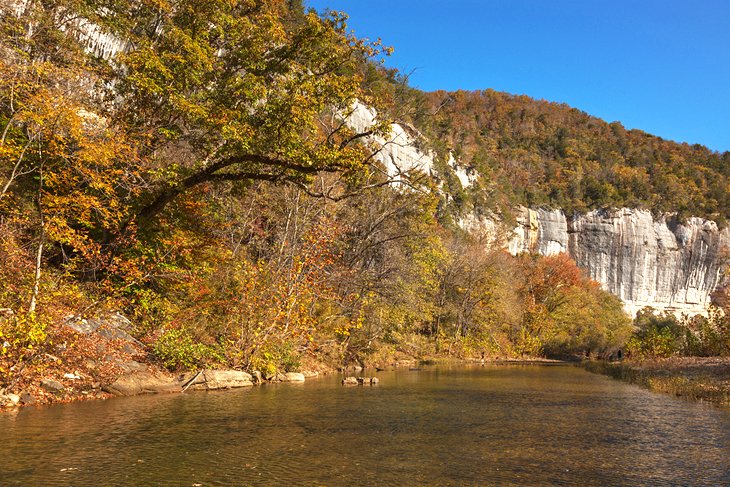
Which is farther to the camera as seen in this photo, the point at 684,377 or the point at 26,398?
the point at 684,377

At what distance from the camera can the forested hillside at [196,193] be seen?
49.7 feet

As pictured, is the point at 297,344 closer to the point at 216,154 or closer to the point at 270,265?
the point at 270,265

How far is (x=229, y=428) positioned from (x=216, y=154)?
9657mm

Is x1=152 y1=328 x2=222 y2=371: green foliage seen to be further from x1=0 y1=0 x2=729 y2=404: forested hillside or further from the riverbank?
the riverbank

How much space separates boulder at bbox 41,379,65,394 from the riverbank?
1904cm

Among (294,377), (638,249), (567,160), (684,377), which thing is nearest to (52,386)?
(294,377)

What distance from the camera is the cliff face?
9956cm

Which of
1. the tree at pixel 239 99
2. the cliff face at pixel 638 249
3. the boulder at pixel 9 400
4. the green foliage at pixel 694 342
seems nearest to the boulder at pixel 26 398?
the boulder at pixel 9 400

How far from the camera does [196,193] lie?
72.6 feet

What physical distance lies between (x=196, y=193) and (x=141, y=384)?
8199 mm

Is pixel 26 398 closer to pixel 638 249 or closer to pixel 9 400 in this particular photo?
pixel 9 400

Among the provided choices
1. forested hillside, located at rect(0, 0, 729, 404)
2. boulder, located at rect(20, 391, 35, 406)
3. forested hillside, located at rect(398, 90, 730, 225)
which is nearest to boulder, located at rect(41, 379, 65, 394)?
forested hillside, located at rect(0, 0, 729, 404)

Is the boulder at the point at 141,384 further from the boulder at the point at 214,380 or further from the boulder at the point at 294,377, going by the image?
the boulder at the point at 294,377

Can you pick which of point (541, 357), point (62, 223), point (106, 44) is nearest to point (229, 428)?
point (62, 223)
